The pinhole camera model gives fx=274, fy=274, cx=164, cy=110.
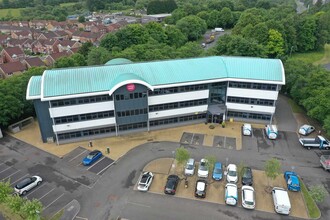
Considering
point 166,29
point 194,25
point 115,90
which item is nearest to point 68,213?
point 115,90

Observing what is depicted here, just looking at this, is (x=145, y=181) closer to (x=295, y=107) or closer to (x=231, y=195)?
(x=231, y=195)

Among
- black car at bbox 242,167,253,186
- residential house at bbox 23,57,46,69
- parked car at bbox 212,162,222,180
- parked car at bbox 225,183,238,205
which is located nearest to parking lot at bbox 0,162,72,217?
parked car at bbox 212,162,222,180

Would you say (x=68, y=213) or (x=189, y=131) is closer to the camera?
(x=68, y=213)

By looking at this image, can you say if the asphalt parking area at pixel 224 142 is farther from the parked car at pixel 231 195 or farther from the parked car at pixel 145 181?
the parked car at pixel 145 181

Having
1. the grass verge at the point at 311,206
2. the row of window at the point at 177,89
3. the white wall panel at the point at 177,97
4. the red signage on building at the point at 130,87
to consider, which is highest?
the red signage on building at the point at 130,87

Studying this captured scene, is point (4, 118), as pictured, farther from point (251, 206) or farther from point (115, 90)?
point (251, 206)

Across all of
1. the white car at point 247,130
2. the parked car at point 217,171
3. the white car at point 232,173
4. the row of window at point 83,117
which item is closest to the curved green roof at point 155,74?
the row of window at point 83,117

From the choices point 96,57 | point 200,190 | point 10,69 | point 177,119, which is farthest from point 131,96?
point 10,69
